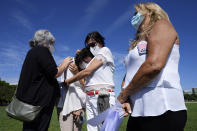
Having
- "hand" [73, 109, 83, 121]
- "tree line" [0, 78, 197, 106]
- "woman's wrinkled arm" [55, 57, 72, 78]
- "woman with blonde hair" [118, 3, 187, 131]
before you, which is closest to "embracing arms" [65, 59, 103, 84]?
"woman's wrinkled arm" [55, 57, 72, 78]

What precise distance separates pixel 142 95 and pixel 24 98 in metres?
1.64

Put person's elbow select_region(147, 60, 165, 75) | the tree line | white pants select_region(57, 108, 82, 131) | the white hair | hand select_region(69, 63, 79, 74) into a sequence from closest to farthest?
person's elbow select_region(147, 60, 165, 75)
the white hair
white pants select_region(57, 108, 82, 131)
hand select_region(69, 63, 79, 74)
the tree line

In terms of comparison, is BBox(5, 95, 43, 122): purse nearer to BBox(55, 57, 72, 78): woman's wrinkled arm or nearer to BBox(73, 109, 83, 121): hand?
BBox(55, 57, 72, 78): woman's wrinkled arm

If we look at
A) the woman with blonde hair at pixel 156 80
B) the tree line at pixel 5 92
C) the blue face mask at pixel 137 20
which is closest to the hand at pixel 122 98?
the woman with blonde hair at pixel 156 80

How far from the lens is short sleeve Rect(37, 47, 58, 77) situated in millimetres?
2754

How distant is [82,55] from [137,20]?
1.88 m

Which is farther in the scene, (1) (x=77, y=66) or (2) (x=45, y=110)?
(1) (x=77, y=66)

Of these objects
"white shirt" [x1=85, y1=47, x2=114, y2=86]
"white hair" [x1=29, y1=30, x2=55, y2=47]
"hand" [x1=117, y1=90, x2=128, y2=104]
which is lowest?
"hand" [x1=117, y1=90, x2=128, y2=104]

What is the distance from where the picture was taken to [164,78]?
1.67m

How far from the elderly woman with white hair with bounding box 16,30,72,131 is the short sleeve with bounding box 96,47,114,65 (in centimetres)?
89

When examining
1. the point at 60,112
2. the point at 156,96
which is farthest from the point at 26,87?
the point at 156,96

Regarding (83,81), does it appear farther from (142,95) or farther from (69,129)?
(142,95)

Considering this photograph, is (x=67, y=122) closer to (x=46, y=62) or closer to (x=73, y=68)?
(x=73, y=68)

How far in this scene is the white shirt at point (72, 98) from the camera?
3.60 m
